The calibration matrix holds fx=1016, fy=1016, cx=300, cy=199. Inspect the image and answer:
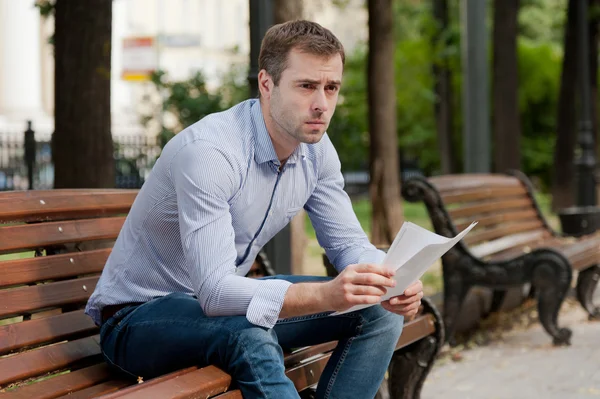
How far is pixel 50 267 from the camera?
331 cm

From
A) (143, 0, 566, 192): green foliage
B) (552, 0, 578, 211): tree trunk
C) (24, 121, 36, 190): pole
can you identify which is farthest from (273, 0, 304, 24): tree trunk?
(552, 0, 578, 211): tree trunk

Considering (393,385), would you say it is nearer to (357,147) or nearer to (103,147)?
(103,147)

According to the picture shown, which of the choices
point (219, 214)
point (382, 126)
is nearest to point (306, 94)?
point (219, 214)

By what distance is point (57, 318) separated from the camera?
326 centimetres

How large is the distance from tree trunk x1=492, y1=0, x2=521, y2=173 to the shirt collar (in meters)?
12.5

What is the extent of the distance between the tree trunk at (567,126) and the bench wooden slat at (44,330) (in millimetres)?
14979

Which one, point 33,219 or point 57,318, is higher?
point 33,219

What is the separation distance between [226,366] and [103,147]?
10.3 ft

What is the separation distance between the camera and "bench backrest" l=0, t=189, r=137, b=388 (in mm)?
3084

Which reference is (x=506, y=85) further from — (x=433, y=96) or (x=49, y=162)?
(x=433, y=96)

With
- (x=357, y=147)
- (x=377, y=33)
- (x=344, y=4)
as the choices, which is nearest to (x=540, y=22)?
(x=357, y=147)

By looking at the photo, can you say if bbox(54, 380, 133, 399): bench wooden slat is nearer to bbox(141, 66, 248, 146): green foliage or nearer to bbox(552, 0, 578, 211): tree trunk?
bbox(141, 66, 248, 146): green foliage

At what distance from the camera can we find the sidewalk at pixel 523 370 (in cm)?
508

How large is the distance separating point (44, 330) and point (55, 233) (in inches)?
14.1
